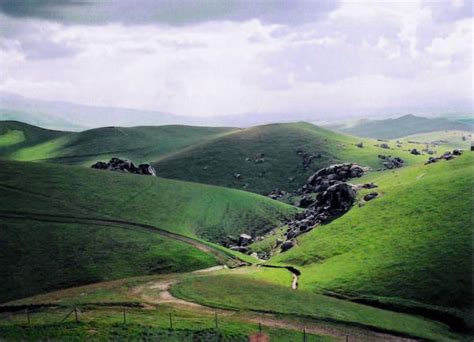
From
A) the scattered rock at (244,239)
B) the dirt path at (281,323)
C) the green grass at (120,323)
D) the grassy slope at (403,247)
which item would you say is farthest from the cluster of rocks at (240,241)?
the green grass at (120,323)

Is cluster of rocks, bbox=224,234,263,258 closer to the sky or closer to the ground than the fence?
closer to the ground

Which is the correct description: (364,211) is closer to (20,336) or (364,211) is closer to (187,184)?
(187,184)

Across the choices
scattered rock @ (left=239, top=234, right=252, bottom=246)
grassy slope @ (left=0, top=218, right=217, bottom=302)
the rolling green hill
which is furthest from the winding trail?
scattered rock @ (left=239, top=234, right=252, bottom=246)

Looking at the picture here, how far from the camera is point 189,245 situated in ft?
394

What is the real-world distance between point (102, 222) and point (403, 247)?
8352 centimetres

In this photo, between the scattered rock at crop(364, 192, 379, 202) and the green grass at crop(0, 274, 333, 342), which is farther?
the scattered rock at crop(364, 192, 379, 202)

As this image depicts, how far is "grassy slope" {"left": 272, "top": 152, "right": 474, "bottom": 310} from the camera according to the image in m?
83.3

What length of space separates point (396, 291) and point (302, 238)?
50798 millimetres

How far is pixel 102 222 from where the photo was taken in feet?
416

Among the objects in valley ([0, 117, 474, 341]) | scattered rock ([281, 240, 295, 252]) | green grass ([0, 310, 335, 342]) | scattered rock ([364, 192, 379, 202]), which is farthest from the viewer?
scattered rock ([364, 192, 379, 202])

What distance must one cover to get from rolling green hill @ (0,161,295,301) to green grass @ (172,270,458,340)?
25197 mm

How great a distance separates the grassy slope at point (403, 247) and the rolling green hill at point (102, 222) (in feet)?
106

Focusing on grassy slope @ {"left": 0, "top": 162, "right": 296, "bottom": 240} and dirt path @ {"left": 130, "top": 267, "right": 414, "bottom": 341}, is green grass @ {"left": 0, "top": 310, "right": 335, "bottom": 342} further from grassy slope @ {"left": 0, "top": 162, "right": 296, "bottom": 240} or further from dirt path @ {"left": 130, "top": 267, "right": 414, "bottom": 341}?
grassy slope @ {"left": 0, "top": 162, "right": 296, "bottom": 240}

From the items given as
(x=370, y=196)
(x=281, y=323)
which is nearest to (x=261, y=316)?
(x=281, y=323)
